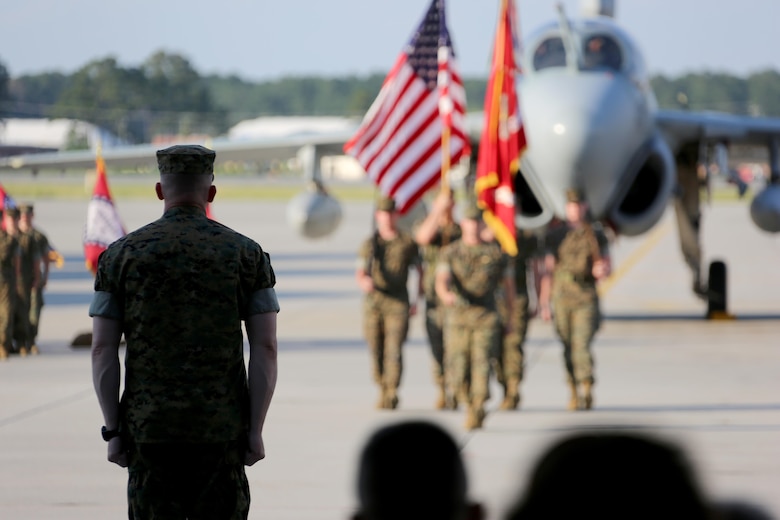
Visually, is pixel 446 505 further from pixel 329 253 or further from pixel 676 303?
pixel 329 253

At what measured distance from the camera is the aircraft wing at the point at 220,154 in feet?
62.9

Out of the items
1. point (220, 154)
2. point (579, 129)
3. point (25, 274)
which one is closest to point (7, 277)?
point (25, 274)

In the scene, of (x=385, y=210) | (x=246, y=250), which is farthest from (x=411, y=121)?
(x=246, y=250)

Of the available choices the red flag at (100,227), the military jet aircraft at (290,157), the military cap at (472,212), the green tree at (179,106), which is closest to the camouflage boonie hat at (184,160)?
the military cap at (472,212)

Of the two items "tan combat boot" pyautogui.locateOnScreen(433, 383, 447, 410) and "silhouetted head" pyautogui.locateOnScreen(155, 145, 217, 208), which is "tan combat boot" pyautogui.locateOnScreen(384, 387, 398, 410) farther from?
"silhouetted head" pyautogui.locateOnScreen(155, 145, 217, 208)

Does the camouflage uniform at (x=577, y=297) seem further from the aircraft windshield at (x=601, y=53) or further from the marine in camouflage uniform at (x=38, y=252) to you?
the marine in camouflage uniform at (x=38, y=252)

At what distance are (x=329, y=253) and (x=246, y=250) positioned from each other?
2943cm

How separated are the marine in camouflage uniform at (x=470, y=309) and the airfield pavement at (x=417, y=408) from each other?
1.19 feet

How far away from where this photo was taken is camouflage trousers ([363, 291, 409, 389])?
412 inches

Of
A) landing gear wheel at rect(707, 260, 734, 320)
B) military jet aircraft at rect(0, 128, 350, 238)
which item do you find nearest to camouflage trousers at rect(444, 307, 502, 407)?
military jet aircraft at rect(0, 128, 350, 238)

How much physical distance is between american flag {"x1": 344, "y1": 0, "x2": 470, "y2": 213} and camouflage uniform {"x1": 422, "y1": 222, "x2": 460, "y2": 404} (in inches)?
31.7

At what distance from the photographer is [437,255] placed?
35.2 ft

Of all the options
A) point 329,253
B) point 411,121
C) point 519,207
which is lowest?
point 329,253

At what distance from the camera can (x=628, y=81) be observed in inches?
584
